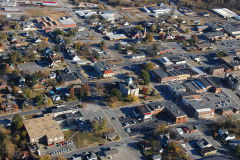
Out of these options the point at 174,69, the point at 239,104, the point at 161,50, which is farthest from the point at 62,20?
the point at 239,104

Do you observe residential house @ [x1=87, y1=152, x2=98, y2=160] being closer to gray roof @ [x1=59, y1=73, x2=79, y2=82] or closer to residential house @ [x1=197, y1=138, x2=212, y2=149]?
residential house @ [x1=197, y1=138, x2=212, y2=149]

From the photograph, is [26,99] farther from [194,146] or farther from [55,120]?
[194,146]

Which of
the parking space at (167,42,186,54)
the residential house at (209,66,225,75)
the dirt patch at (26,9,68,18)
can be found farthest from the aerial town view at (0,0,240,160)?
the residential house at (209,66,225,75)

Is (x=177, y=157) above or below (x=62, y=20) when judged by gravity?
below

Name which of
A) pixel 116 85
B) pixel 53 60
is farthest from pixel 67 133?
pixel 53 60

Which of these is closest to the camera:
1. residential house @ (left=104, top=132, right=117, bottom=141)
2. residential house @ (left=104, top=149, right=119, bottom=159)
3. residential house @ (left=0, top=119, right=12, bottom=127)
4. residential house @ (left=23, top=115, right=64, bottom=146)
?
residential house @ (left=104, top=149, right=119, bottom=159)

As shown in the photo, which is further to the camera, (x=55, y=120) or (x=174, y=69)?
(x=174, y=69)

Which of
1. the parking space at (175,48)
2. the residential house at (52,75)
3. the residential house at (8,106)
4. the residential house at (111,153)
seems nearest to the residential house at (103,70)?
the residential house at (52,75)
